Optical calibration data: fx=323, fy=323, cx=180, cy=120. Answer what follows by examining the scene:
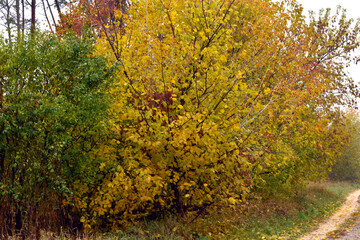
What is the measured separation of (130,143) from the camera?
27.2 feet

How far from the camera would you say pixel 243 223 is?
1212 cm

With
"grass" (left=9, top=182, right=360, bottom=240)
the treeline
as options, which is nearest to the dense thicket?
the treeline

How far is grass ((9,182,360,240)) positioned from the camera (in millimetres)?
8375

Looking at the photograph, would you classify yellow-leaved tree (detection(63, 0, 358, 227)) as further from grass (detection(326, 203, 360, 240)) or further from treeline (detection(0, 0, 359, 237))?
grass (detection(326, 203, 360, 240))

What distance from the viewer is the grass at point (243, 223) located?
8.38m

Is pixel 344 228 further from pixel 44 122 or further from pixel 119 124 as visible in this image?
pixel 44 122

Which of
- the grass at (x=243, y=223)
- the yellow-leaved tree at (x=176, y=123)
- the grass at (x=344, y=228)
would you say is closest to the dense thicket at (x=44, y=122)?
the yellow-leaved tree at (x=176, y=123)

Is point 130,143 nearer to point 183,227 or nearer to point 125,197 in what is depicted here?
point 125,197

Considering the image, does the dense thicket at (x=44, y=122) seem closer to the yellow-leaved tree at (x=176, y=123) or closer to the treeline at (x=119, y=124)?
the treeline at (x=119, y=124)

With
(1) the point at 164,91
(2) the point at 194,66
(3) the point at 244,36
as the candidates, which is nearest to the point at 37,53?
(1) the point at 164,91

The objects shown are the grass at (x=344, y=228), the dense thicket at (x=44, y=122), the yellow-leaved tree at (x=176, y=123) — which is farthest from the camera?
the grass at (x=344, y=228)

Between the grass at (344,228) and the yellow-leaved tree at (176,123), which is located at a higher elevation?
the yellow-leaved tree at (176,123)

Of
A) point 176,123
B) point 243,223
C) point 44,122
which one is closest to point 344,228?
point 243,223

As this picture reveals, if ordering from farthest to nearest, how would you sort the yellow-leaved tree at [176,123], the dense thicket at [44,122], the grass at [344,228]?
the grass at [344,228] < the yellow-leaved tree at [176,123] < the dense thicket at [44,122]
